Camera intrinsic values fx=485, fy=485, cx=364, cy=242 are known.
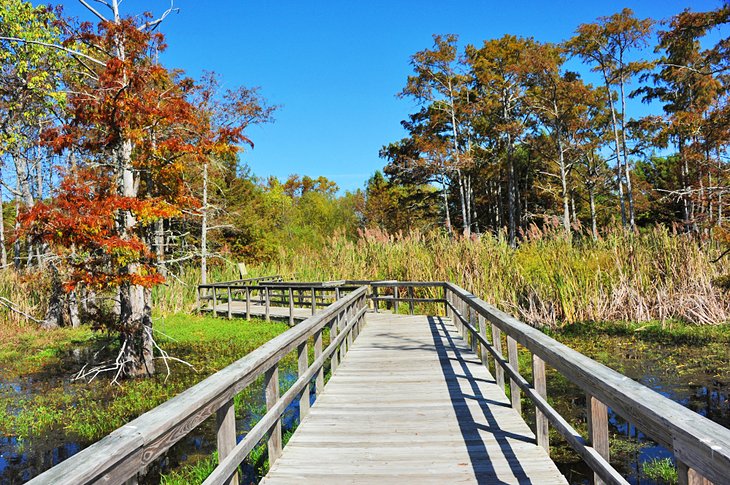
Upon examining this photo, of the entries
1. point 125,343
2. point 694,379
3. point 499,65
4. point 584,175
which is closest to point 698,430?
point 694,379

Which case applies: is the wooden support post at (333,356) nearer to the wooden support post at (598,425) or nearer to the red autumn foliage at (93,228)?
the red autumn foliage at (93,228)

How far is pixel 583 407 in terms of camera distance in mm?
6203

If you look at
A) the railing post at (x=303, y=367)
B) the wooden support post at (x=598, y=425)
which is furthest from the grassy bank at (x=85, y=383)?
the wooden support post at (x=598, y=425)

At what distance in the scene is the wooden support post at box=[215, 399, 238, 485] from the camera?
8.21 ft

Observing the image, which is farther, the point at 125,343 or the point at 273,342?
the point at 125,343

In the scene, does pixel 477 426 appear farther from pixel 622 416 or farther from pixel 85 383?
pixel 85 383

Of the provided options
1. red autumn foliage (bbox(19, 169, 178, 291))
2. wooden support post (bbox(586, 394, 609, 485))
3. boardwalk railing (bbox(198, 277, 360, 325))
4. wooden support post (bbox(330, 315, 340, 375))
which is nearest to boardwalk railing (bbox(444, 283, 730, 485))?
wooden support post (bbox(586, 394, 609, 485))

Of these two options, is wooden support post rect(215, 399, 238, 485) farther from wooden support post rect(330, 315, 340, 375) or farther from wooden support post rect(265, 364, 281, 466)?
wooden support post rect(330, 315, 340, 375)

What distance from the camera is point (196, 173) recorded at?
21469 mm

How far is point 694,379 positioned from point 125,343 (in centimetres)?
914

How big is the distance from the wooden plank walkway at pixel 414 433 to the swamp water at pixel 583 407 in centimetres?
94

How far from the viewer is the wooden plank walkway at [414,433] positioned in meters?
3.14

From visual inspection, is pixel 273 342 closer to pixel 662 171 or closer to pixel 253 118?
pixel 253 118

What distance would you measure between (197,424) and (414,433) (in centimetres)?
221
